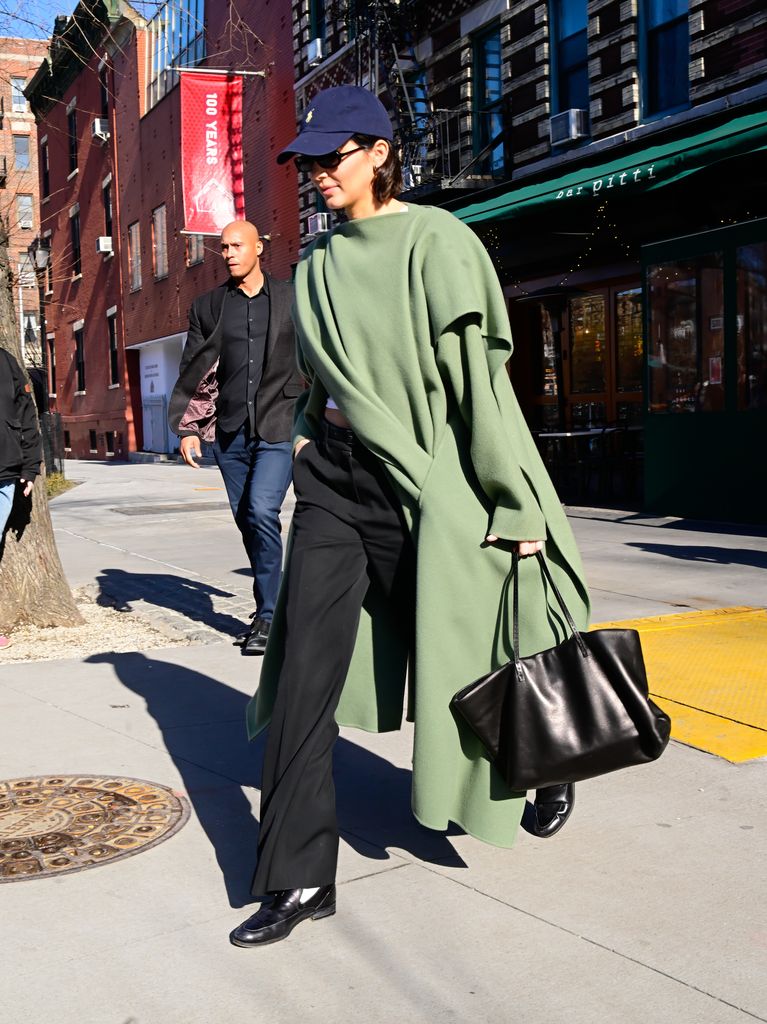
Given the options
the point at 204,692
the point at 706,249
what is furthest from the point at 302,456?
the point at 706,249

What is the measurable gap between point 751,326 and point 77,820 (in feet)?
31.0

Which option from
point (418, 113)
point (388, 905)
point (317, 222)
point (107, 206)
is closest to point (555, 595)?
point (388, 905)

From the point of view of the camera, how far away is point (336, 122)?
9.91ft

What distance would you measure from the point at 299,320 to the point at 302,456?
0.36 m

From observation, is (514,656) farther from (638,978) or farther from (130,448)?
(130,448)

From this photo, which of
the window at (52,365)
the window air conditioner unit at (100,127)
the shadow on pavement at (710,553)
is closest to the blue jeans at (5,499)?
the shadow on pavement at (710,553)

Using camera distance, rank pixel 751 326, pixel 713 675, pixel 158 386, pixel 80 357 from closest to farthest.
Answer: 1. pixel 713 675
2. pixel 751 326
3. pixel 158 386
4. pixel 80 357

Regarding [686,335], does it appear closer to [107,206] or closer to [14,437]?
[14,437]

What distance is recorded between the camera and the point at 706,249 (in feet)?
39.2

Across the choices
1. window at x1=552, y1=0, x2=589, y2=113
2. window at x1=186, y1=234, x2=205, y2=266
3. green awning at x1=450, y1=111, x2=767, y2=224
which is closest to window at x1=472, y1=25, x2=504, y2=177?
window at x1=552, y1=0, x2=589, y2=113

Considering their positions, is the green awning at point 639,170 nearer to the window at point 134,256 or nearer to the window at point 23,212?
the window at point 23,212

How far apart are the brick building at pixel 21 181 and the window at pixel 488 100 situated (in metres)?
6.66

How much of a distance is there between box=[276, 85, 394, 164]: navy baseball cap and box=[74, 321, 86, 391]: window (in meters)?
37.5

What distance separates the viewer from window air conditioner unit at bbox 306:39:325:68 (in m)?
23.1
